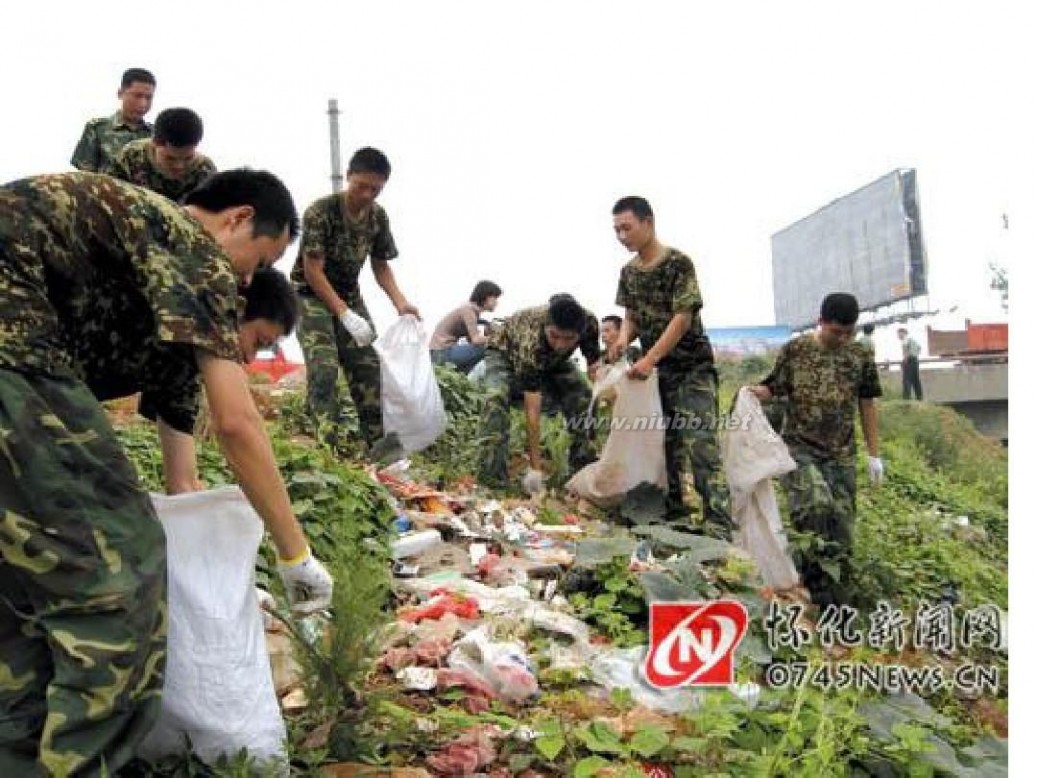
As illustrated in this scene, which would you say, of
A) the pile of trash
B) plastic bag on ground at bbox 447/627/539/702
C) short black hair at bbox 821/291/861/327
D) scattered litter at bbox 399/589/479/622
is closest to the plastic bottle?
the pile of trash

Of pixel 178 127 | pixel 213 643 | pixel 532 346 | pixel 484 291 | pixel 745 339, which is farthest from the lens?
pixel 745 339

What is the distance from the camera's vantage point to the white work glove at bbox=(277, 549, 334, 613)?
6.95ft

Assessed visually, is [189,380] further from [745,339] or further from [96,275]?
[745,339]

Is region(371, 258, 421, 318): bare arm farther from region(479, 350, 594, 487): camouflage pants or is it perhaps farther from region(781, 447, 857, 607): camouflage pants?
region(781, 447, 857, 607): camouflage pants

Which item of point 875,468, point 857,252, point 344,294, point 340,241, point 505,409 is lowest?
point 875,468

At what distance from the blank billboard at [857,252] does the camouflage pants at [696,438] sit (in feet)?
50.1

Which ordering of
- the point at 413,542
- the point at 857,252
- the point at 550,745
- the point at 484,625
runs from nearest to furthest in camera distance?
the point at 550,745, the point at 484,625, the point at 413,542, the point at 857,252

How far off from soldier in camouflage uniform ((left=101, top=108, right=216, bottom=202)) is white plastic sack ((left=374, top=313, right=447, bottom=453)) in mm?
1253

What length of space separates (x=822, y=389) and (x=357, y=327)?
8.17ft

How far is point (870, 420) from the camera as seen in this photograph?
552 centimetres

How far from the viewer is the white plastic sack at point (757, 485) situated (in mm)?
4848

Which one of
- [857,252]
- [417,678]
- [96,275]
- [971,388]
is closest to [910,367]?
[971,388]

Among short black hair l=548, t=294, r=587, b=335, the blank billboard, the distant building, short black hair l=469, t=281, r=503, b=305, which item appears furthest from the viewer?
the blank billboard

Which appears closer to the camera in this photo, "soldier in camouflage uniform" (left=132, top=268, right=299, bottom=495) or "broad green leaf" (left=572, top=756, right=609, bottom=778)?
"soldier in camouflage uniform" (left=132, top=268, right=299, bottom=495)
